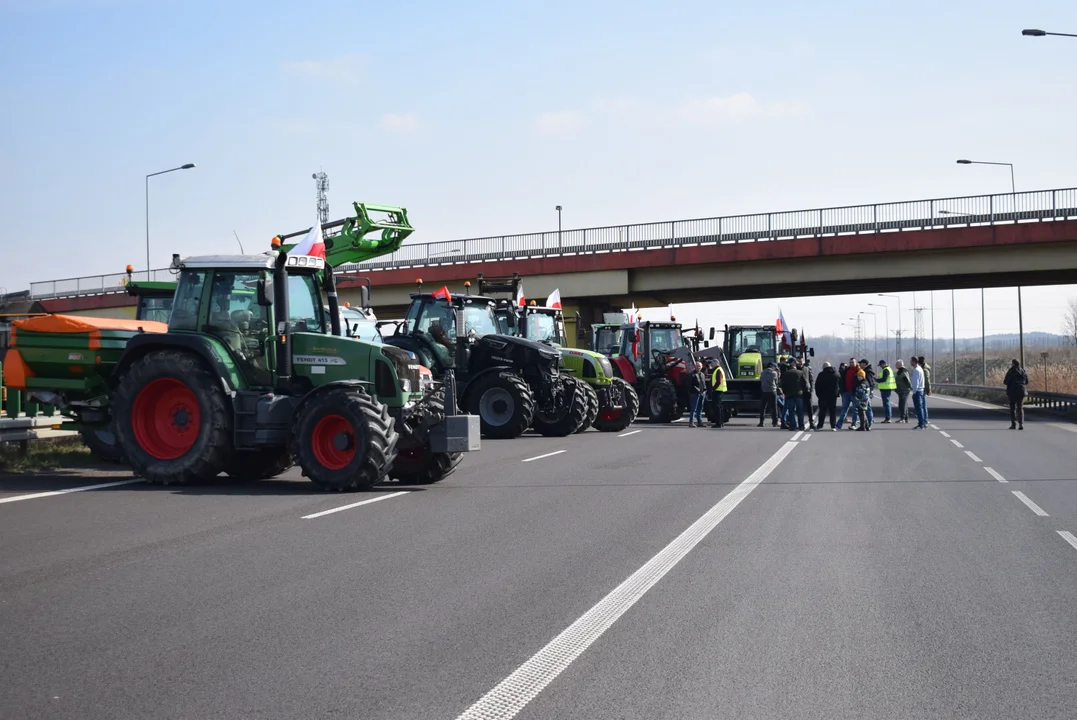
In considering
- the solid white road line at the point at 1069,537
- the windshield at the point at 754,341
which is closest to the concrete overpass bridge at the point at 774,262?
the windshield at the point at 754,341

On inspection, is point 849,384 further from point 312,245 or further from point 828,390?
point 312,245

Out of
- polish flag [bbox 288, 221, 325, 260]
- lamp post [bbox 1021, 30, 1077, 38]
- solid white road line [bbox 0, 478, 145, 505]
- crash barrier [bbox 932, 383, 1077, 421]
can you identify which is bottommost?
crash barrier [bbox 932, 383, 1077, 421]

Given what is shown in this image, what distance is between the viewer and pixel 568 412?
24500mm

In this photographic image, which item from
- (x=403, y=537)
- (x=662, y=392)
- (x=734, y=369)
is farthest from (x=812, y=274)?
(x=403, y=537)

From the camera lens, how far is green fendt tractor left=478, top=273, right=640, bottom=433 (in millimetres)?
26453

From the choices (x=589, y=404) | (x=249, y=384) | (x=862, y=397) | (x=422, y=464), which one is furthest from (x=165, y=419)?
(x=862, y=397)

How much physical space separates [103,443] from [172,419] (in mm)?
2053

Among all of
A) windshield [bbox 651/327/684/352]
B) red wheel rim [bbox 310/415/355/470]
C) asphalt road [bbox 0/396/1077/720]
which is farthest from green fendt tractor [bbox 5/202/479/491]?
windshield [bbox 651/327/684/352]

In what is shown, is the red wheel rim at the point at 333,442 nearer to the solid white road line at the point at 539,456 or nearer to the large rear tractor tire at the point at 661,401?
the solid white road line at the point at 539,456

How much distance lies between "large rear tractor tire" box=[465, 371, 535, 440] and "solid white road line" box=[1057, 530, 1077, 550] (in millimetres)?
13447

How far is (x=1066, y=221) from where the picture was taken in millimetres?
37062

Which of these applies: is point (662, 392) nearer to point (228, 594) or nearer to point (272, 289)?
point (272, 289)

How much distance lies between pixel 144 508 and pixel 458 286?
38.4m

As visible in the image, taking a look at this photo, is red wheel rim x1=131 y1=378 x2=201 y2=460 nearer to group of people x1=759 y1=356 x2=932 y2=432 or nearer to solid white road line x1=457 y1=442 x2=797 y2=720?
solid white road line x1=457 y1=442 x2=797 y2=720
